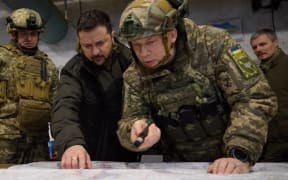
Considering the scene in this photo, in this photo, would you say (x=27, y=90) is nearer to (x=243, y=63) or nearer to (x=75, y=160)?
(x=75, y=160)

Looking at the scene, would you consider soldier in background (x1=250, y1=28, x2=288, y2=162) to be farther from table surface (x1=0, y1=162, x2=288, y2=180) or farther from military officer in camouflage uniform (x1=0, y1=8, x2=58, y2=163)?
military officer in camouflage uniform (x1=0, y1=8, x2=58, y2=163)

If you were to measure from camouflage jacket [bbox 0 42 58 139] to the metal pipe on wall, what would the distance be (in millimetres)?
918

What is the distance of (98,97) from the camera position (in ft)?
4.82

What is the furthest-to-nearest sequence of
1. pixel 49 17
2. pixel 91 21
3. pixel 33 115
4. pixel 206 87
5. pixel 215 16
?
pixel 49 17 < pixel 215 16 < pixel 33 115 < pixel 91 21 < pixel 206 87

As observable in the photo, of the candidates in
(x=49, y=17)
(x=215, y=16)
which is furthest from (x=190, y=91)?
(x=49, y=17)

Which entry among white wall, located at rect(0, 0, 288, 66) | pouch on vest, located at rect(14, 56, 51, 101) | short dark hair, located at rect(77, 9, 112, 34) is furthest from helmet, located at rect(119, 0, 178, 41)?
white wall, located at rect(0, 0, 288, 66)

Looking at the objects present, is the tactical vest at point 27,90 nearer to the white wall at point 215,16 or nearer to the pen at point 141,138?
the white wall at point 215,16

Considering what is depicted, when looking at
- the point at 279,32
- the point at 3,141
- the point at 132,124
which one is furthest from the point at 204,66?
the point at 279,32

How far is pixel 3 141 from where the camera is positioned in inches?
81.4

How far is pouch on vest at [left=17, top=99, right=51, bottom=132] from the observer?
2.03m

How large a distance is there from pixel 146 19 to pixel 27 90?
122cm

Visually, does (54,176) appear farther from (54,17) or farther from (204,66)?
(54,17)

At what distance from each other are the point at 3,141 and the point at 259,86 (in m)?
1.51

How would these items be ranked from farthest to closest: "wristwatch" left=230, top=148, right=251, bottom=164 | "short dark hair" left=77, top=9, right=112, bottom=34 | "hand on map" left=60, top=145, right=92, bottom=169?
"short dark hair" left=77, top=9, right=112, bottom=34
"hand on map" left=60, top=145, right=92, bottom=169
"wristwatch" left=230, top=148, right=251, bottom=164
